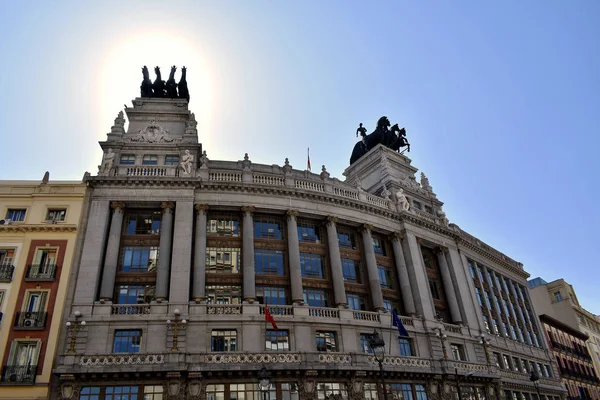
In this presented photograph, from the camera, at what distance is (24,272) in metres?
40.9

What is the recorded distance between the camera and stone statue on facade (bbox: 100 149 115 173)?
4823 centimetres

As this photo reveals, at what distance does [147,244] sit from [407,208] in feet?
107

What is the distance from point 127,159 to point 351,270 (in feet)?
90.6

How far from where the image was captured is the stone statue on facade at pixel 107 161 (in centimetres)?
4823

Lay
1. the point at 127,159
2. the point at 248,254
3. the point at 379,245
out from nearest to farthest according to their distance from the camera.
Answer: the point at 248,254 < the point at 127,159 < the point at 379,245

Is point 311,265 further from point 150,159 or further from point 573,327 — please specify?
point 573,327

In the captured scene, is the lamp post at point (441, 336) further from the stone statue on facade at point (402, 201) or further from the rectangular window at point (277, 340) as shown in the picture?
the rectangular window at point (277, 340)

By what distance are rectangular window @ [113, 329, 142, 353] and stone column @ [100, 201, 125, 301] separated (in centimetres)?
341

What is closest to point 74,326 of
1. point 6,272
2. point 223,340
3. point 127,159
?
point 6,272

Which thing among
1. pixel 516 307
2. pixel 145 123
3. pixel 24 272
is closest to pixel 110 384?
pixel 24 272

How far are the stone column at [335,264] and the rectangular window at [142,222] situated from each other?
59.8 feet

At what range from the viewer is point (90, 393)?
3709cm

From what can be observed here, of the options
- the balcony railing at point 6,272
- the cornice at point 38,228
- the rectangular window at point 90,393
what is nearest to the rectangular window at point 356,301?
the rectangular window at point 90,393

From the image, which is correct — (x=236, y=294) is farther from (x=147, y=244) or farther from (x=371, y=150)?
(x=371, y=150)
